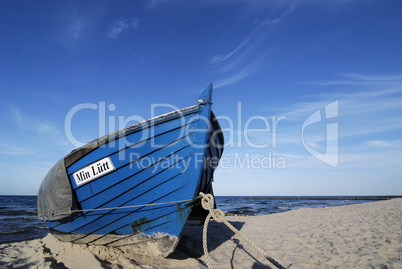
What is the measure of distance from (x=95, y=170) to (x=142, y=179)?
79 centimetres

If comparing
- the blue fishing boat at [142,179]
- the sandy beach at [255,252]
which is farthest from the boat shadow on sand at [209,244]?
the blue fishing boat at [142,179]

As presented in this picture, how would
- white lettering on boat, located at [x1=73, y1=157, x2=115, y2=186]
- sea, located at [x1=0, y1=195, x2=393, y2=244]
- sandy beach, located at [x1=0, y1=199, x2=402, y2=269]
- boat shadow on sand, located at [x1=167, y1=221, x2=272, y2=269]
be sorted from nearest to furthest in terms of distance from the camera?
1. white lettering on boat, located at [x1=73, y1=157, x2=115, y2=186]
2. sandy beach, located at [x1=0, y1=199, x2=402, y2=269]
3. boat shadow on sand, located at [x1=167, y1=221, x2=272, y2=269]
4. sea, located at [x1=0, y1=195, x2=393, y2=244]

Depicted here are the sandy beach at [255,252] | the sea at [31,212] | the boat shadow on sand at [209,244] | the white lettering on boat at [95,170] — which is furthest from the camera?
the sea at [31,212]

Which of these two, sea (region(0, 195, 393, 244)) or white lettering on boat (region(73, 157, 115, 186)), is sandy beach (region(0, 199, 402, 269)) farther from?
sea (region(0, 195, 393, 244))

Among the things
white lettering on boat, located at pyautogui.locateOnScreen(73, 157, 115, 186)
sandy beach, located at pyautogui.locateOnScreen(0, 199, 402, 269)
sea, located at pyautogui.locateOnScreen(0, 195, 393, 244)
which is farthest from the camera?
sea, located at pyautogui.locateOnScreen(0, 195, 393, 244)

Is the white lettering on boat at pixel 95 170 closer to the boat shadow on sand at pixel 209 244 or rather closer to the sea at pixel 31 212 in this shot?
the boat shadow on sand at pixel 209 244

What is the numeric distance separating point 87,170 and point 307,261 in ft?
14.6

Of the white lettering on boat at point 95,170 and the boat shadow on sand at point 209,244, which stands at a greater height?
the white lettering on boat at point 95,170

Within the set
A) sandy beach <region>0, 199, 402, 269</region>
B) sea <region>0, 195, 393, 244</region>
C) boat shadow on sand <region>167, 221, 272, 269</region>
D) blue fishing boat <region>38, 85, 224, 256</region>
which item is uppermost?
blue fishing boat <region>38, 85, 224, 256</region>

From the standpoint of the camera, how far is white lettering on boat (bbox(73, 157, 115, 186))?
147 inches

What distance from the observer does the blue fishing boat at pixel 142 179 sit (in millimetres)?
3785

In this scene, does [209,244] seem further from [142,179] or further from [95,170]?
[95,170]

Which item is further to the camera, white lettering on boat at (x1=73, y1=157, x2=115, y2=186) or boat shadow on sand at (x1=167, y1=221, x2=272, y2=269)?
boat shadow on sand at (x1=167, y1=221, x2=272, y2=269)

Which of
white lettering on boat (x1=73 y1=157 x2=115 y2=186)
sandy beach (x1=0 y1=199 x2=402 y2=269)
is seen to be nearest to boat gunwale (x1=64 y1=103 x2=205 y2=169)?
white lettering on boat (x1=73 y1=157 x2=115 y2=186)
